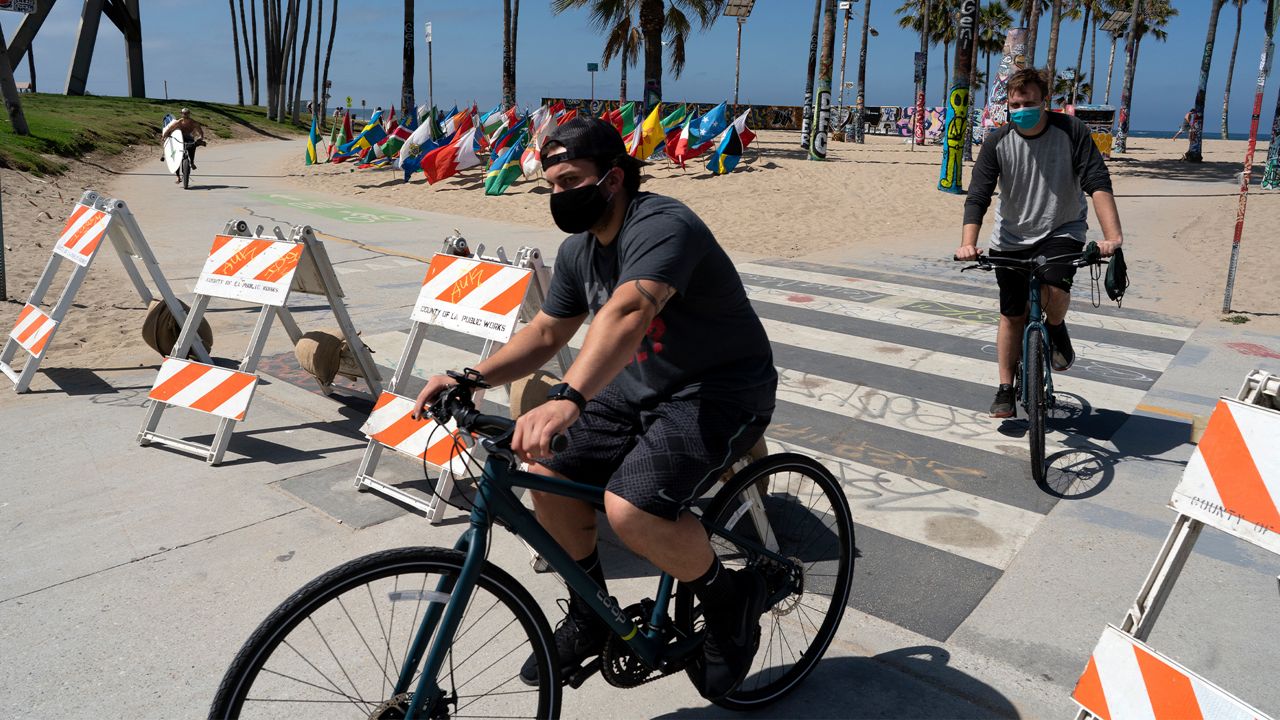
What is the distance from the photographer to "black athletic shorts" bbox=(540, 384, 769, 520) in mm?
2369

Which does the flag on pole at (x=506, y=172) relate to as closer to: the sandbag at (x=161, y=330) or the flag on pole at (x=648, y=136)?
the flag on pole at (x=648, y=136)

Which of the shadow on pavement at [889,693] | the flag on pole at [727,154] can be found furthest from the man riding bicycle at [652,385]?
the flag on pole at [727,154]

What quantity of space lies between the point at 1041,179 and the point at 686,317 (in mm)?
3261

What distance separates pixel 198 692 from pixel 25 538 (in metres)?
1.62

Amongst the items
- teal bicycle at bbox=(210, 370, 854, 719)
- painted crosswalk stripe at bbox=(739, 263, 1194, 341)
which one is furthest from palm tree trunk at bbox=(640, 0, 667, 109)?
teal bicycle at bbox=(210, 370, 854, 719)

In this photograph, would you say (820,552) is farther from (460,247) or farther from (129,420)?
(129,420)

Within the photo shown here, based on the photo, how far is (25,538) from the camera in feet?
12.6

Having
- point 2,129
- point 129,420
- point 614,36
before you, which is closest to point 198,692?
point 129,420

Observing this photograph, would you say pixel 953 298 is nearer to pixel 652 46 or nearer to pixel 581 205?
pixel 581 205

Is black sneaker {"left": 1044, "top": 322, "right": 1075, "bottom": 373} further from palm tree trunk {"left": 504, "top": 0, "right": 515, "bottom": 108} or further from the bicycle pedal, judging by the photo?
palm tree trunk {"left": 504, "top": 0, "right": 515, "bottom": 108}

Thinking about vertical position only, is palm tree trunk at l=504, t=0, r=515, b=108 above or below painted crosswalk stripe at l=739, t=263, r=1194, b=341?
above

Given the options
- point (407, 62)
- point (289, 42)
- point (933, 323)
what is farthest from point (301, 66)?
point (933, 323)

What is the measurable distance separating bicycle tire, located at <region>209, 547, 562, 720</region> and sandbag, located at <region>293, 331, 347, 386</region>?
2870 millimetres

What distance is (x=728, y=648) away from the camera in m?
2.62
